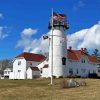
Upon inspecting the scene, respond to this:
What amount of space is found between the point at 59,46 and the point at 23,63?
1748 cm

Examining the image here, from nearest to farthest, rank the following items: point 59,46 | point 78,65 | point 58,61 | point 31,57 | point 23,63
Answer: point 59,46, point 58,61, point 78,65, point 23,63, point 31,57

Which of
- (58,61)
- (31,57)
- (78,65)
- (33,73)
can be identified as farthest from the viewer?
(31,57)

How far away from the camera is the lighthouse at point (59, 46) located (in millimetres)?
69625

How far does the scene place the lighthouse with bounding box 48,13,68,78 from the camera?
6962 centimetres

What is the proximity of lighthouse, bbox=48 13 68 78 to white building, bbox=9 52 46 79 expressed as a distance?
13857 millimetres

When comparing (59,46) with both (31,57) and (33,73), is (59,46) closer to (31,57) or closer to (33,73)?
(33,73)

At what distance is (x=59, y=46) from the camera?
69.6 m

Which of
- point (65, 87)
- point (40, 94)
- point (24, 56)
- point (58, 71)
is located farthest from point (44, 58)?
point (40, 94)

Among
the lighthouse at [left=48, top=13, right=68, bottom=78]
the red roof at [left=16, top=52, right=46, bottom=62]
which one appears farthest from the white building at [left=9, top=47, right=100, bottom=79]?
the lighthouse at [left=48, top=13, right=68, bottom=78]

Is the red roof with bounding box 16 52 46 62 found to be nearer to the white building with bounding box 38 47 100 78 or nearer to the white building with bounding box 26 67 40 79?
the white building with bounding box 26 67 40 79

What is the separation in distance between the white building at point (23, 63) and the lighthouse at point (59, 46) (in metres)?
13.9

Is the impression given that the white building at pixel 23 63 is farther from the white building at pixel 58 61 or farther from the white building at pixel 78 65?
the white building at pixel 78 65

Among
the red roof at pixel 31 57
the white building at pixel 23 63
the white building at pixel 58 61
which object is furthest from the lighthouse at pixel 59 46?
the red roof at pixel 31 57

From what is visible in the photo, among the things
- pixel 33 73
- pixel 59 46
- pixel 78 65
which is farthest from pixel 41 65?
pixel 59 46
